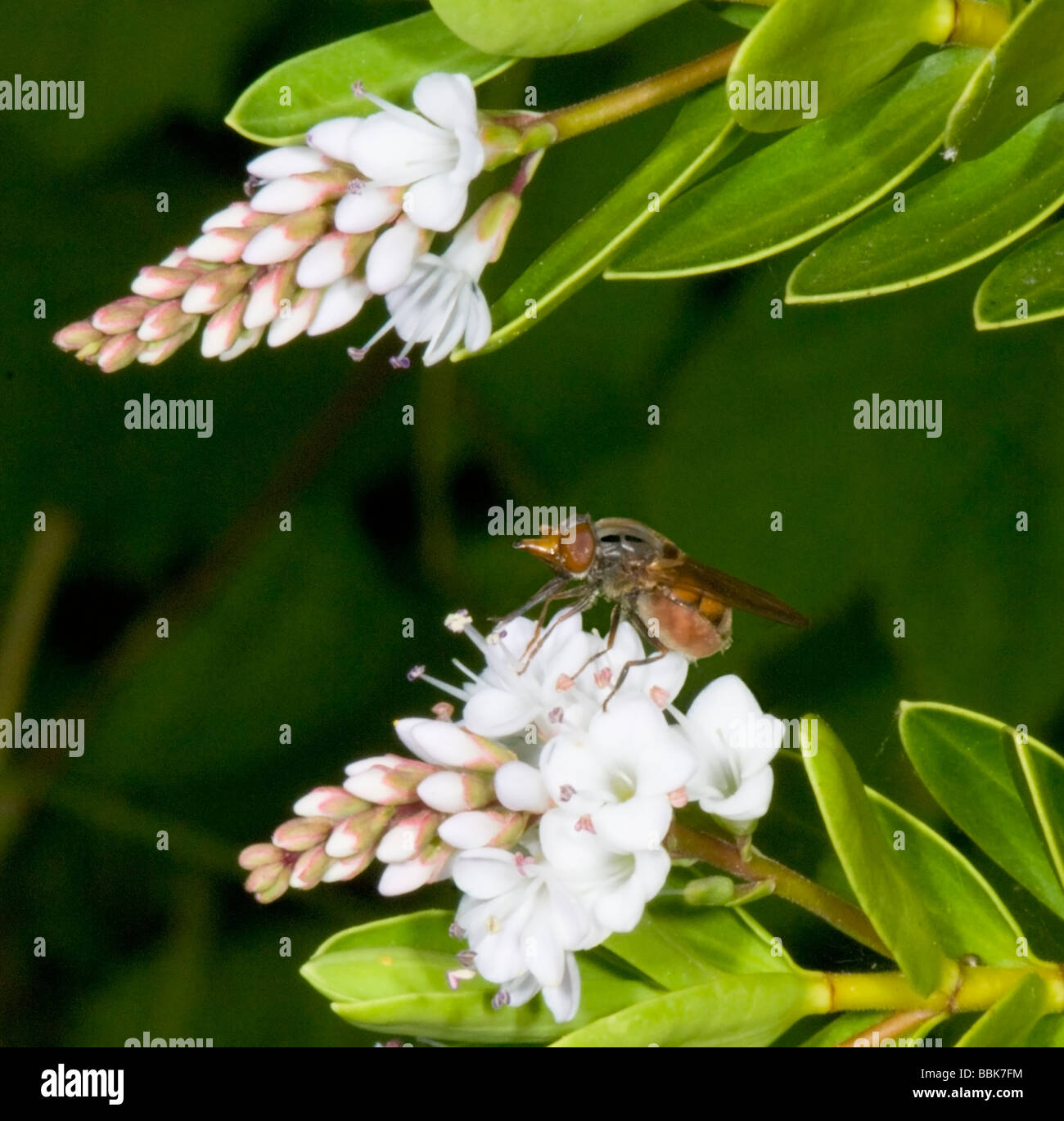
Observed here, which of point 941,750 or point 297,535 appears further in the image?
point 297,535

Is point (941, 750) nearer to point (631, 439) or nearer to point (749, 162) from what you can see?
point (749, 162)

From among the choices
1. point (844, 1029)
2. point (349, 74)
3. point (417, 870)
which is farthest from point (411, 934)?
point (349, 74)

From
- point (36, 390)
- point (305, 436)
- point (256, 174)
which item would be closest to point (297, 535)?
point (305, 436)

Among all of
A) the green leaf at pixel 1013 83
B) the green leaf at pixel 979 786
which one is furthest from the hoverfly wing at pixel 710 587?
A: the green leaf at pixel 1013 83

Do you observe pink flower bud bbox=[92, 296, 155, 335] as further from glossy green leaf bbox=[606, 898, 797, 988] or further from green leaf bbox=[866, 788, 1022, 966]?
→ green leaf bbox=[866, 788, 1022, 966]
